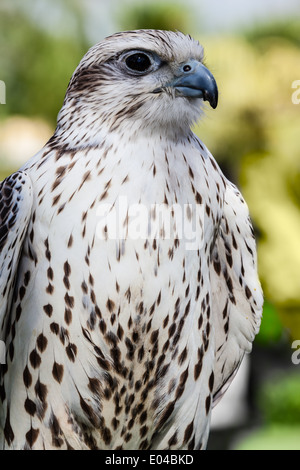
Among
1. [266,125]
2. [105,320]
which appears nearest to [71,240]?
[105,320]

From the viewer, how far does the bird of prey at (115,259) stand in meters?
2.10

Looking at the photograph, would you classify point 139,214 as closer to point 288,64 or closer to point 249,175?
point 249,175

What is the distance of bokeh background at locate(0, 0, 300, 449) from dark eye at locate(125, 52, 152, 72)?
609mm

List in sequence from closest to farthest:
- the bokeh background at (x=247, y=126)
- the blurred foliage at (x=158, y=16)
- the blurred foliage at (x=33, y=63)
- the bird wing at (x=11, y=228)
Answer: the bird wing at (x=11, y=228) → the bokeh background at (x=247, y=126) → the blurred foliage at (x=33, y=63) → the blurred foliage at (x=158, y=16)

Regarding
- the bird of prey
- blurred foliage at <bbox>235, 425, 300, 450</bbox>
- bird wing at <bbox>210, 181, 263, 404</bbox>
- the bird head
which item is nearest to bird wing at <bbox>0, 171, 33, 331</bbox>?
the bird of prey

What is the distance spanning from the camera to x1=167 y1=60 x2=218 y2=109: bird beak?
2.12m

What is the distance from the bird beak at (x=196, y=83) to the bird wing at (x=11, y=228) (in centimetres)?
54

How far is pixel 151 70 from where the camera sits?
2.19 metres

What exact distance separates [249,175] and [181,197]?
8.68ft

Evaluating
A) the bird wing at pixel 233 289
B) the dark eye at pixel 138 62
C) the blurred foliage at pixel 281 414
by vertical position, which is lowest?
the blurred foliage at pixel 281 414

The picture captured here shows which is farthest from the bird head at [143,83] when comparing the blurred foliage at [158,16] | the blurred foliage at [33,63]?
the blurred foliage at [158,16]

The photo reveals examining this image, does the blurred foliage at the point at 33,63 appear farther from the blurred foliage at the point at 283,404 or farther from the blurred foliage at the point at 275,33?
the blurred foliage at the point at 283,404

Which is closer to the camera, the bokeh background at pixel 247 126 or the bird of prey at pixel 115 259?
the bird of prey at pixel 115 259

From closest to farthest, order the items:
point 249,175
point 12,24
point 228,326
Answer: point 228,326 → point 249,175 → point 12,24
